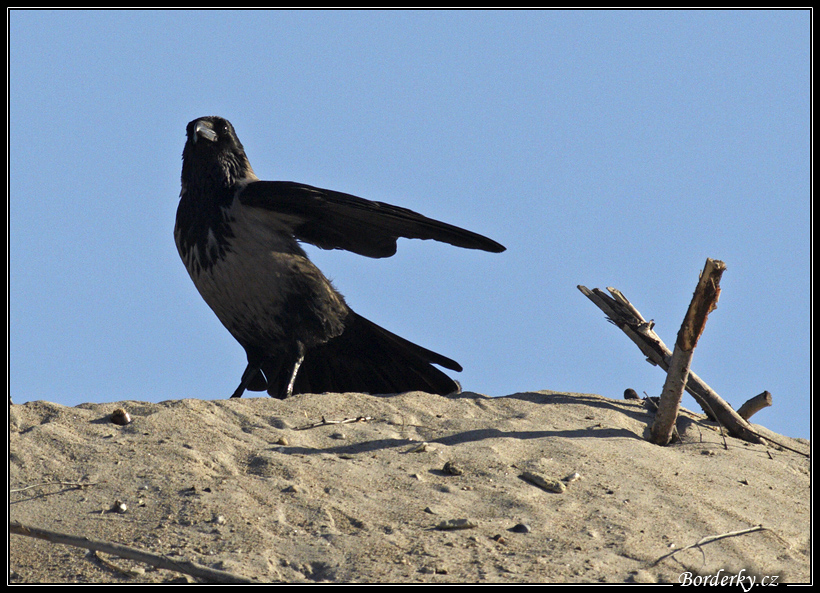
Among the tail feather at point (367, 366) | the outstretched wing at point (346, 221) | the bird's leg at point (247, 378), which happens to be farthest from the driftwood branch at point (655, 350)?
the bird's leg at point (247, 378)

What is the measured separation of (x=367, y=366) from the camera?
654 centimetres

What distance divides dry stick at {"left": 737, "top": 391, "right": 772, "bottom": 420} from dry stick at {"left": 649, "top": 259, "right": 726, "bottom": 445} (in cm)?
103

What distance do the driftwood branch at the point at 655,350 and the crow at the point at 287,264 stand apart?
913 mm

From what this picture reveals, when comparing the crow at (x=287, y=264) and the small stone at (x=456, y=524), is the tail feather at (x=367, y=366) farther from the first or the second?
the small stone at (x=456, y=524)

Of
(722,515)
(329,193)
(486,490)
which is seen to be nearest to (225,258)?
(329,193)

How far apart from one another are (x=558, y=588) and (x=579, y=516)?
74cm

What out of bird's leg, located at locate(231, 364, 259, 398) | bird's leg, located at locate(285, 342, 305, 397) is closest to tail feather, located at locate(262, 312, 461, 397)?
bird's leg, located at locate(231, 364, 259, 398)

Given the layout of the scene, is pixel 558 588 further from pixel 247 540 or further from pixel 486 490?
pixel 247 540

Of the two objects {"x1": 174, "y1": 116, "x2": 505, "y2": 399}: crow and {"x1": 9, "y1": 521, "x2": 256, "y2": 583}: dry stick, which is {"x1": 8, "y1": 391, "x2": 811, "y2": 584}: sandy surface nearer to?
{"x1": 9, "y1": 521, "x2": 256, "y2": 583}: dry stick

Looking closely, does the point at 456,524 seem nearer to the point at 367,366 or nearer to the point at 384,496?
the point at 384,496

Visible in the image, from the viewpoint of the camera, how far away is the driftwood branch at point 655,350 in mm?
5449

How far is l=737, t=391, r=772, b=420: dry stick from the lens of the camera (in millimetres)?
5770

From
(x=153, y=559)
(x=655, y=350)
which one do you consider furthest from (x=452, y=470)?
(x=655, y=350)

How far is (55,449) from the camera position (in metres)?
3.93
